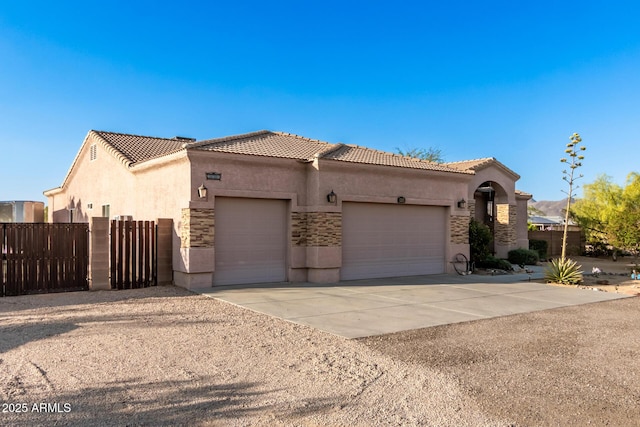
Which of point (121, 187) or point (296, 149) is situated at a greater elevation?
point (296, 149)

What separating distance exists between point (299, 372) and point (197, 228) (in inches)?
286

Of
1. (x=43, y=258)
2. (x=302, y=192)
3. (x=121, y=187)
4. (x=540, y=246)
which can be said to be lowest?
(x=540, y=246)

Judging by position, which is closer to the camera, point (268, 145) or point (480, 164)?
point (268, 145)

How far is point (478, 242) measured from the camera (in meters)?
19.1

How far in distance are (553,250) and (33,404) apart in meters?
30.1

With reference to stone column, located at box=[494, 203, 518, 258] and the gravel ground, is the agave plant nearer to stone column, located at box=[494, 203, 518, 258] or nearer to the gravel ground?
the gravel ground

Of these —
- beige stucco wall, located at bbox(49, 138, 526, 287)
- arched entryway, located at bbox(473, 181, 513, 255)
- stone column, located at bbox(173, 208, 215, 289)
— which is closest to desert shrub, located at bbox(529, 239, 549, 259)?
arched entryway, located at bbox(473, 181, 513, 255)

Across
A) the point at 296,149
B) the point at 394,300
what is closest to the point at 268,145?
the point at 296,149

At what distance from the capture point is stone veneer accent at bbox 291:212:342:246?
13.9 m

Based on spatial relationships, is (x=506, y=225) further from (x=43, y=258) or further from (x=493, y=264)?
(x=43, y=258)

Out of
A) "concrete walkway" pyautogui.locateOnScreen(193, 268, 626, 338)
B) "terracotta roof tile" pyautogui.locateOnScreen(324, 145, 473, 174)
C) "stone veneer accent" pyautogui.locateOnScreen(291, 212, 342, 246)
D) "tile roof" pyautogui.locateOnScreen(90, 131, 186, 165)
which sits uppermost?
"tile roof" pyautogui.locateOnScreen(90, 131, 186, 165)

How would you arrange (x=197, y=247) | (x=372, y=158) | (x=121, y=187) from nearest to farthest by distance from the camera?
1. (x=197, y=247)
2. (x=372, y=158)
3. (x=121, y=187)

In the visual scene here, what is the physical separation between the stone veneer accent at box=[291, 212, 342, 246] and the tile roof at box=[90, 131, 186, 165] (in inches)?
254

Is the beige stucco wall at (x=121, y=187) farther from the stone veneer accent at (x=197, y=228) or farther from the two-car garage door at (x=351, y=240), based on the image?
the two-car garage door at (x=351, y=240)
